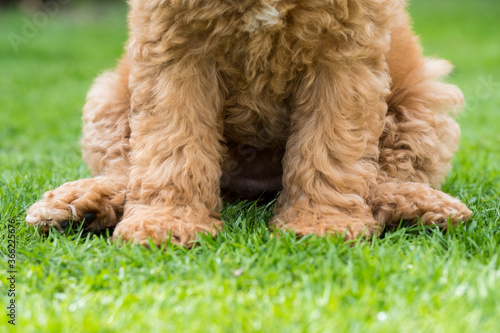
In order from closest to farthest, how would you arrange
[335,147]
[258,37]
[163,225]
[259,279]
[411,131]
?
[259,279] → [258,37] → [163,225] → [335,147] → [411,131]

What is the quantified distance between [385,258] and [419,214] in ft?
2.17

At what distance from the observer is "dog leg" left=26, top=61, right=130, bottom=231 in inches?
122

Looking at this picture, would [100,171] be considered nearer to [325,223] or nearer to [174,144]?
[174,144]

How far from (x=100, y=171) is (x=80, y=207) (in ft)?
2.19

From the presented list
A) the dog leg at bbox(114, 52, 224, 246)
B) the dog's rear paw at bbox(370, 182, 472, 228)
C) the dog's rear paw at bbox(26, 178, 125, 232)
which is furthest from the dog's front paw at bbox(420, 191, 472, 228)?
the dog's rear paw at bbox(26, 178, 125, 232)

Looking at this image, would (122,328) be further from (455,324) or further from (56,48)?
(56,48)

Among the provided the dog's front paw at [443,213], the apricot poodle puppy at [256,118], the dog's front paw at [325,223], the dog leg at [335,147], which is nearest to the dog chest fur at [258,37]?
the apricot poodle puppy at [256,118]

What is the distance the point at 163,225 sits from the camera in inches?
113

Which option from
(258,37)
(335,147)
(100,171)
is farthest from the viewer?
(100,171)

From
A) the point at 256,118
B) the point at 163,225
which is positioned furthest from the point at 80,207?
the point at 256,118

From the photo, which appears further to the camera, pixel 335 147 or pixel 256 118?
pixel 256 118

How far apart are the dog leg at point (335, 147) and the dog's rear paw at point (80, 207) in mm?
888

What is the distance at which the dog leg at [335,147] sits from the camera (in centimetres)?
295

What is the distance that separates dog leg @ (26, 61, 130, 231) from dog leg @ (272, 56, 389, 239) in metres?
0.93
